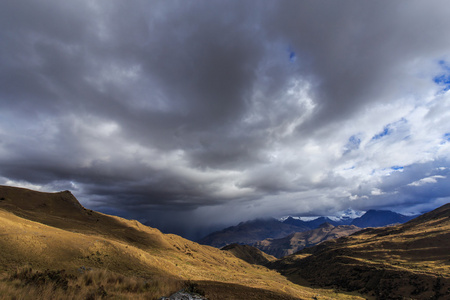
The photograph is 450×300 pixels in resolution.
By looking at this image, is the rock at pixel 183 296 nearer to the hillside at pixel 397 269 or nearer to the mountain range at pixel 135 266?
the mountain range at pixel 135 266

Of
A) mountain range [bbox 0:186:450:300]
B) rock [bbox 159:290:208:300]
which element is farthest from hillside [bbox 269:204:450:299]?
rock [bbox 159:290:208:300]

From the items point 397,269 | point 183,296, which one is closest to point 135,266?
→ point 183,296

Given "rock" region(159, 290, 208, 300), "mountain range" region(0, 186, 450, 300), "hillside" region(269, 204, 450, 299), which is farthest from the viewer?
"hillside" region(269, 204, 450, 299)

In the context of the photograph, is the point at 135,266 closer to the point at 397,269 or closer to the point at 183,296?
the point at 183,296

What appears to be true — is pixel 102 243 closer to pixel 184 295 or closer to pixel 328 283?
pixel 184 295

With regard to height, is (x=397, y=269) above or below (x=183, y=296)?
below

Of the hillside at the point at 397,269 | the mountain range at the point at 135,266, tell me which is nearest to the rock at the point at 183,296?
the mountain range at the point at 135,266

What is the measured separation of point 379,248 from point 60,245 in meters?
135

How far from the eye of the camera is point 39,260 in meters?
20.4

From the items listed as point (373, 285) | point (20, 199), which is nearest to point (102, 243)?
point (20, 199)

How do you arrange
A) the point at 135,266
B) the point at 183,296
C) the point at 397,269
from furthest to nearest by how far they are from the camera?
the point at 397,269 < the point at 135,266 < the point at 183,296

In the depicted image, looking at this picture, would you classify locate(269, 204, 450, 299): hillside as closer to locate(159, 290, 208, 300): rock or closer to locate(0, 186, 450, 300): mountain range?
locate(0, 186, 450, 300): mountain range

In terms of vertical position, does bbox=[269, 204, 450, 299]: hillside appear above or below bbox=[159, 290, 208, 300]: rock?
below

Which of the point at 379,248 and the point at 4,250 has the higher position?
the point at 4,250
